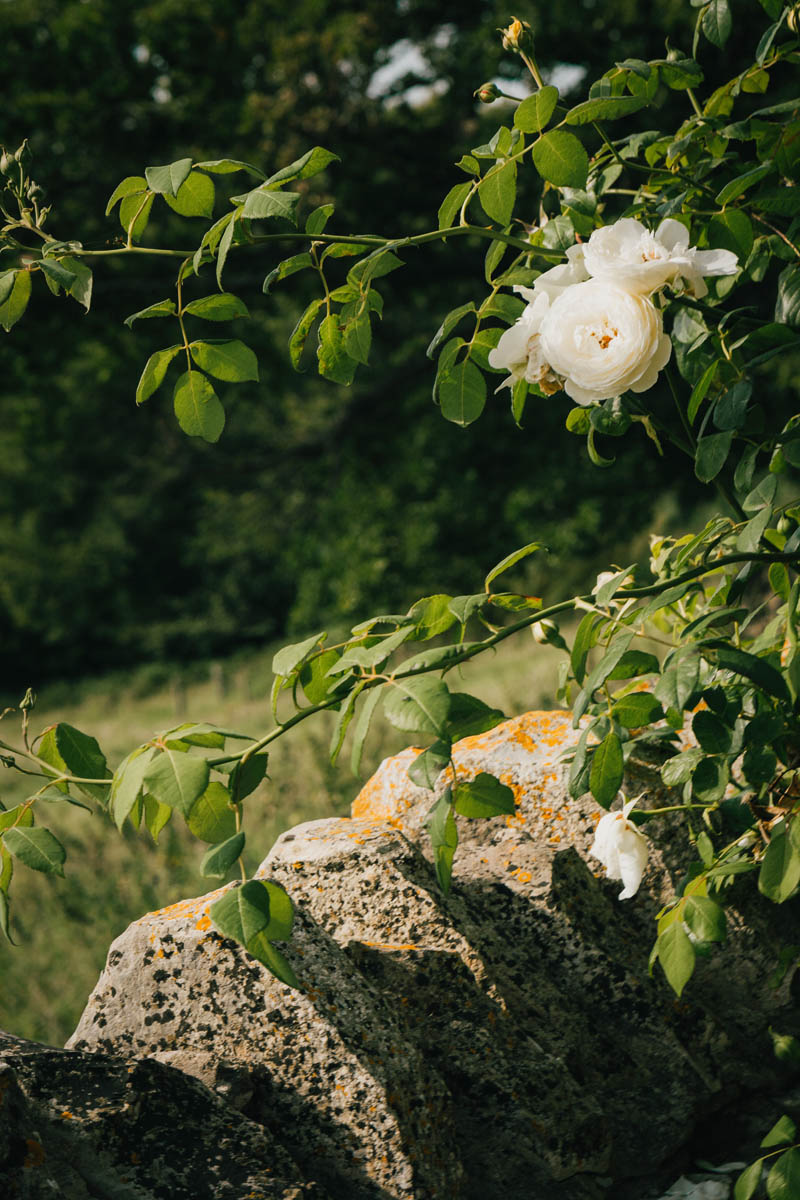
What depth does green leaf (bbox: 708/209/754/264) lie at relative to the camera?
1730mm

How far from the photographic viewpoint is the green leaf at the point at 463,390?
6.27ft

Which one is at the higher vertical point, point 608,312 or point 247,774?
point 608,312

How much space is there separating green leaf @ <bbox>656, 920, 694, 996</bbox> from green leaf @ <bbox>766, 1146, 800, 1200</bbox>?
0.42 meters

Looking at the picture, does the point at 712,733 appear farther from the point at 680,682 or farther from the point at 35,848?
the point at 35,848

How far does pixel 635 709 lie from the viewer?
1856mm

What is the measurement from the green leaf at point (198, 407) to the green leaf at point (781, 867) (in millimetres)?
1152

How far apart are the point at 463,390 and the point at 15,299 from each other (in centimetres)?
78

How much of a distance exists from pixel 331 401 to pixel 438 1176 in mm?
18669

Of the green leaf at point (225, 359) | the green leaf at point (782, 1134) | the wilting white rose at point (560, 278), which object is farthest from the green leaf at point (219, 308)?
the green leaf at point (782, 1134)

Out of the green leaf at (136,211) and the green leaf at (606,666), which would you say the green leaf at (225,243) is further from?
the green leaf at (606,666)

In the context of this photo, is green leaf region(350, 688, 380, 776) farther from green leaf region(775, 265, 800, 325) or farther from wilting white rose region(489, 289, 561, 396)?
green leaf region(775, 265, 800, 325)

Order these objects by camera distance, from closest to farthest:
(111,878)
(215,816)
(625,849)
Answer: (215,816) → (625,849) → (111,878)

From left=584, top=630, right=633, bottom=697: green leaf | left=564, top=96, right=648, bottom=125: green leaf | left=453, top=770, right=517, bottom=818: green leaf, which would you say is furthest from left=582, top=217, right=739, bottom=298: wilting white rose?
left=453, top=770, right=517, bottom=818: green leaf

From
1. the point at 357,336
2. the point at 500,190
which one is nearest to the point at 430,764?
the point at 357,336
